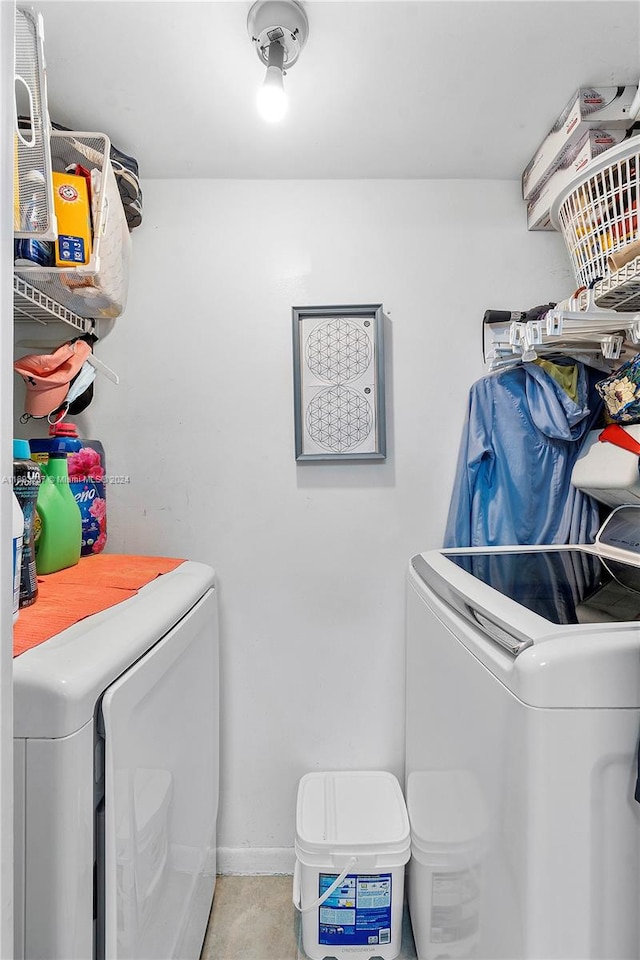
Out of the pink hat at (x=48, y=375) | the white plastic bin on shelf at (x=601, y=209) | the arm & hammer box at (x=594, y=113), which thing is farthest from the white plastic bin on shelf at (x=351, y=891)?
the arm & hammer box at (x=594, y=113)

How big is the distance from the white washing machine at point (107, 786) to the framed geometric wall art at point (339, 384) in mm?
712

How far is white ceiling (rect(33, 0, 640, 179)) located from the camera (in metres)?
1.09

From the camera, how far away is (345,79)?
4.11ft

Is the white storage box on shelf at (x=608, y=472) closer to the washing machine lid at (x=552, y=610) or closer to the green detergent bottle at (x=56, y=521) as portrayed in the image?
the washing machine lid at (x=552, y=610)

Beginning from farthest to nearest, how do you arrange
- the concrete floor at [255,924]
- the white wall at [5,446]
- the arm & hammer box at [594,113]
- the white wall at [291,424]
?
the white wall at [291,424] < the concrete floor at [255,924] < the arm & hammer box at [594,113] < the white wall at [5,446]

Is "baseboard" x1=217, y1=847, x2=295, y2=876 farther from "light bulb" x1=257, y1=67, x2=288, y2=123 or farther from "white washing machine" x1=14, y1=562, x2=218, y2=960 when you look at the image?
"light bulb" x1=257, y1=67, x2=288, y2=123

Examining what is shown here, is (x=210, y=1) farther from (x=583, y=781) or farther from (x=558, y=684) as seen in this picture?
(x=583, y=781)

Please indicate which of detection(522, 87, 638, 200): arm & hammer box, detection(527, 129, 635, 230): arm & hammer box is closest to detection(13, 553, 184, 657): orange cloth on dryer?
detection(527, 129, 635, 230): arm & hammer box

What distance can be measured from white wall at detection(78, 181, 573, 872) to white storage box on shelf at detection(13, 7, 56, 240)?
61 cm

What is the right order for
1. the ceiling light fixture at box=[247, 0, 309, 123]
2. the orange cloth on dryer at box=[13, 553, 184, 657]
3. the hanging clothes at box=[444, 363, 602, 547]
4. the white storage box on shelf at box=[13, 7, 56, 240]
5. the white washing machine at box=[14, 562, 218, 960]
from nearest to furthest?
1. the white washing machine at box=[14, 562, 218, 960]
2. the orange cloth on dryer at box=[13, 553, 184, 657]
3. the white storage box on shelf at box=[13, 7, 56, 240]
4. the ceiling light fixture at box=[247, 0, 309, 123]
5. the hanging clothes at box=[444, 363, 602, 547]

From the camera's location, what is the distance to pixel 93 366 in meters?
1.57

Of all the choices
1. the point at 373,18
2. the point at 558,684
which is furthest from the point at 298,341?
the point at 558,684

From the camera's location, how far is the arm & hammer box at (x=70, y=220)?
129cm

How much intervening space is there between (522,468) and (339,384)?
24.2 inches
